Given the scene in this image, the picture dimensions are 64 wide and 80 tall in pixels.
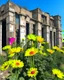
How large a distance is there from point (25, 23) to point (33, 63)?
14376 mm

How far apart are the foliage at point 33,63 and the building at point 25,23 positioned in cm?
1205

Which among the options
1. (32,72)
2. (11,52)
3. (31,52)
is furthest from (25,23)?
(32,72)

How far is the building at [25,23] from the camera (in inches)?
604

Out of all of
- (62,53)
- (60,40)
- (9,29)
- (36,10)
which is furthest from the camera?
(60,40)

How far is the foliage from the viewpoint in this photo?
108 inches

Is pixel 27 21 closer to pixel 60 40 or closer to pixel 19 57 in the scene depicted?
pixel 60 40

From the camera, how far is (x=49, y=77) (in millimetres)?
2795

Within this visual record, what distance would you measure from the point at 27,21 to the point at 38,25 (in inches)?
67.8

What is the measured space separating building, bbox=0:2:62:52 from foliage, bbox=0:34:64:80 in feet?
39.5

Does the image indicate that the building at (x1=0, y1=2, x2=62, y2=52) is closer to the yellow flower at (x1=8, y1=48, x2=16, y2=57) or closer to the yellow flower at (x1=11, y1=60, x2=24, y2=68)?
the yellow flower at (x1=8, y1=48, x2=16, y2=57)

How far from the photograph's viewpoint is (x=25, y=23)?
17.1m

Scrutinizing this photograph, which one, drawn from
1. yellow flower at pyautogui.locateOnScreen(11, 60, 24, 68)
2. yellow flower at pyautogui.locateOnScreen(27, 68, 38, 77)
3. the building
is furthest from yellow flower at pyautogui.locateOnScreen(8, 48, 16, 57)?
the building

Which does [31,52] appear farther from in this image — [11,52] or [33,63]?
[11,52]

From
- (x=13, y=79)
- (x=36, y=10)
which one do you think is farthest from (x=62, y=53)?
(x=36, y=10)
